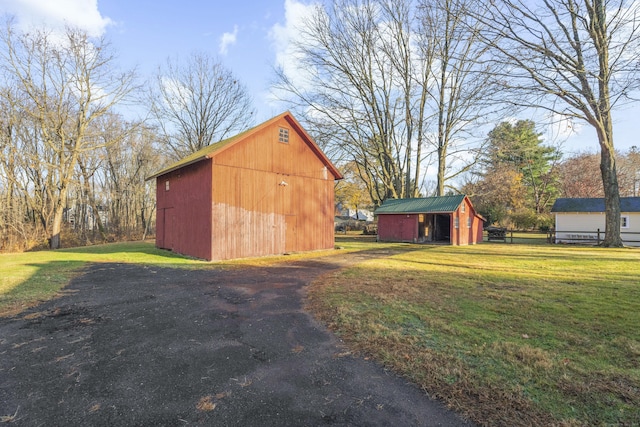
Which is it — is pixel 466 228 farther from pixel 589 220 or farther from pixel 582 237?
pixel 589 220

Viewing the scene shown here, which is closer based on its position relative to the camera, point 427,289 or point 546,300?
point 546,300

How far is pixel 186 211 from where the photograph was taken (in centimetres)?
1453

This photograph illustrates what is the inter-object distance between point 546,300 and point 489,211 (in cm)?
3483

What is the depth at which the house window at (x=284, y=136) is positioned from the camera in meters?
15.1

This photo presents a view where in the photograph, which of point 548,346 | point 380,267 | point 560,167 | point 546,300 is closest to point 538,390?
point 548,346

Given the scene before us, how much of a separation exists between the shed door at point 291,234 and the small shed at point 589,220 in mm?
21523

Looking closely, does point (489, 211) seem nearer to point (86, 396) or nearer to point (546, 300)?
point (546, 300)

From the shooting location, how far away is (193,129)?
3209cm

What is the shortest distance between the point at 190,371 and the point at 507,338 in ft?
13.5

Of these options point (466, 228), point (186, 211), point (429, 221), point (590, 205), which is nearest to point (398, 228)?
point (429, 221)

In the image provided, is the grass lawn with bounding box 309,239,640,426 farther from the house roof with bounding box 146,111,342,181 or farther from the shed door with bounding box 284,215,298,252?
the house roof with bounding box 146,111,342,181

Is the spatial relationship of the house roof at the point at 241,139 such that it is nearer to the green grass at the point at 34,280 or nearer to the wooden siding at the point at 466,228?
the green grass at the point at 34,280

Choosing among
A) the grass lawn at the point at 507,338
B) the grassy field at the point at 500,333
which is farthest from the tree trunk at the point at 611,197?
the grass lawn at the point at 507,338

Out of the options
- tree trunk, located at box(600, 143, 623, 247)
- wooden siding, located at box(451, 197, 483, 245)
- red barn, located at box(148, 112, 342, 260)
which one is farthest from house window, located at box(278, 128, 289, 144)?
tree trunk, located at box(600, 143, 623, 247)
